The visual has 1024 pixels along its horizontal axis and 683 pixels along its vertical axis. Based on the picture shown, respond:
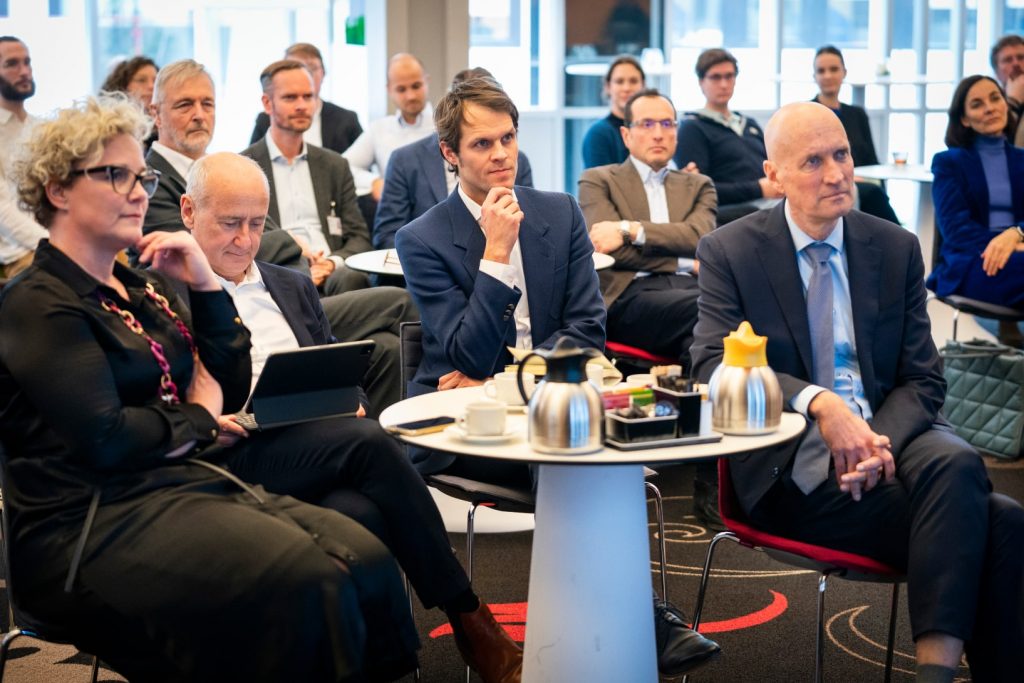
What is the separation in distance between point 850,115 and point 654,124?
379cm

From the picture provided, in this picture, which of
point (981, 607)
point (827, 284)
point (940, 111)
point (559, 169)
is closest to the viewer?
point (981, 607)

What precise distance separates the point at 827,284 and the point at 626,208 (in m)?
2.33

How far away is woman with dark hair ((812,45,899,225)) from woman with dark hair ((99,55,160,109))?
4455 mm

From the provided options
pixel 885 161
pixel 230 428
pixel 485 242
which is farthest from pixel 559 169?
pixel 230 428

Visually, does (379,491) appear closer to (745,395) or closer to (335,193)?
(745,395)

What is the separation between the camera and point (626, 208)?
5.19 metres

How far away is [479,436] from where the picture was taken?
88.9 inches

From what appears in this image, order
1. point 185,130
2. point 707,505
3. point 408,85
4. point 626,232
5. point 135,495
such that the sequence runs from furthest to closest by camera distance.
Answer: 1. point 408,85
2. point 626,232
3. point 185,130
4. point 707,505
5. point 135,495

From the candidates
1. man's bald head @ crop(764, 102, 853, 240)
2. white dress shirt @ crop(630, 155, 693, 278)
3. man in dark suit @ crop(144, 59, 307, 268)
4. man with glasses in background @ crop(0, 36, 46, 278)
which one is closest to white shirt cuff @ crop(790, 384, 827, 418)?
man's bald head @ crop(764, 102, 853, 240)

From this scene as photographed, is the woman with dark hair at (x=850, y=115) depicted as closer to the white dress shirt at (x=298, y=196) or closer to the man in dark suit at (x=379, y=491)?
the white dress shirt at (x=298, y=196)

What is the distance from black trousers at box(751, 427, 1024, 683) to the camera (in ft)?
8.00

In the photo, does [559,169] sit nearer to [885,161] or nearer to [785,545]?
[885,161]

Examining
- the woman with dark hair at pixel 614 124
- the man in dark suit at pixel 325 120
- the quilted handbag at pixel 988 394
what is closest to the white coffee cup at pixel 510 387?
the quilted handbag at pixel 988 394

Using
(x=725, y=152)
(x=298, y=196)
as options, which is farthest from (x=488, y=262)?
(x=725, y=152)
